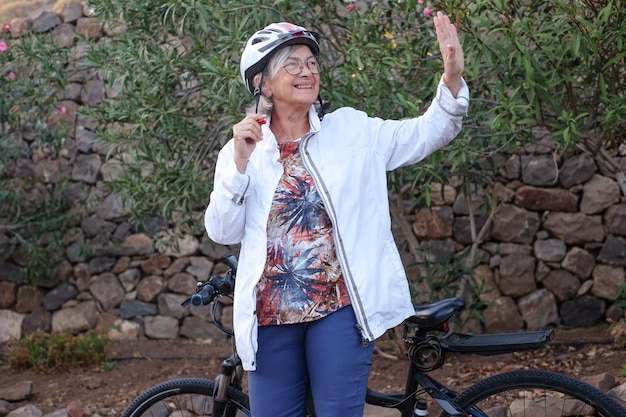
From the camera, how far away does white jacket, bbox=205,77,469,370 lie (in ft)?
9.08

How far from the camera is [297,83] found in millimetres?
2887

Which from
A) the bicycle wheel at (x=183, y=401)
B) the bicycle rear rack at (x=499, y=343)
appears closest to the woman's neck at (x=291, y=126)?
the bicycle rear rack at (x=499, y=343)

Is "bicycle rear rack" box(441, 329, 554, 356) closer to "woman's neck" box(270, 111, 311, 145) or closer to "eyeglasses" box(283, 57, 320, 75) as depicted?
"woman's neck" box(270, 111, 311, 145)

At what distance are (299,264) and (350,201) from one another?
0.24 meters

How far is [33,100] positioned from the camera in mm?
6441

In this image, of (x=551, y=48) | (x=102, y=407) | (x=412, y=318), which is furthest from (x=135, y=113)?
(x=412, y=318)

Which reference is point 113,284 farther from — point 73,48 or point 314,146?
point 314,146

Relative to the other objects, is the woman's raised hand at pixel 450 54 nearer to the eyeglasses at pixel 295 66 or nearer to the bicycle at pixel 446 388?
the eyeglasses at pixel 295 66

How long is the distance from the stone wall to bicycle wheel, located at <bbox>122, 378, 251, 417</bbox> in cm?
230

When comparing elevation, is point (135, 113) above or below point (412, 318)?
above

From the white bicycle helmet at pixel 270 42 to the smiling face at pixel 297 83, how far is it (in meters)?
0.04

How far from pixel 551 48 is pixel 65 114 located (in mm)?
4553

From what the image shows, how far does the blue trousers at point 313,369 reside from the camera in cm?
278

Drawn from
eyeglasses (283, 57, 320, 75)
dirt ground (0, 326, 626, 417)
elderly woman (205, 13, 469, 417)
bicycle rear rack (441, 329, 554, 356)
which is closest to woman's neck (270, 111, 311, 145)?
elderly woman (205, 13, 469, 417)
